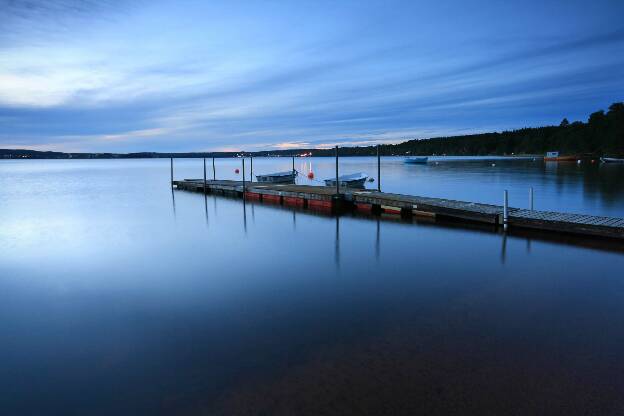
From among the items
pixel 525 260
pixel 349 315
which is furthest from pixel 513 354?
pixel 525 260

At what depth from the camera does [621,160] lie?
226 ft

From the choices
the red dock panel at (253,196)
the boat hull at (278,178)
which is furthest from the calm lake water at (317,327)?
the boat hull at (278,178)

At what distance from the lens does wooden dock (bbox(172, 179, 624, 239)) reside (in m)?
13.7

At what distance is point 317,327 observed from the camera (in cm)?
725

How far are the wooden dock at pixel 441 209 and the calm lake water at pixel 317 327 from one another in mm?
858

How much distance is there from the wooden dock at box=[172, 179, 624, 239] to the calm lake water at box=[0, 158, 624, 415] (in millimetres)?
858

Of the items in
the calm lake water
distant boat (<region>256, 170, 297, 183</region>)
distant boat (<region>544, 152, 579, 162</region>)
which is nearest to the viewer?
the calm lake water

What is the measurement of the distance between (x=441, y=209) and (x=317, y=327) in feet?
38.9

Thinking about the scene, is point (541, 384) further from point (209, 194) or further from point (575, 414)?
point (209, 194)

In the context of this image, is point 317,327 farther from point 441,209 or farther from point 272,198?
point 272,198

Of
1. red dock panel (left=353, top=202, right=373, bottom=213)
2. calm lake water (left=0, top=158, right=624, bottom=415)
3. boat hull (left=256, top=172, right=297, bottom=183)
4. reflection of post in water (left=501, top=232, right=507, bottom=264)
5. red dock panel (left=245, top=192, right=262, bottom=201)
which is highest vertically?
boat hull (left=256, top=172, right=297, bottom=183)

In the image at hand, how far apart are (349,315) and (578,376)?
3.69 m

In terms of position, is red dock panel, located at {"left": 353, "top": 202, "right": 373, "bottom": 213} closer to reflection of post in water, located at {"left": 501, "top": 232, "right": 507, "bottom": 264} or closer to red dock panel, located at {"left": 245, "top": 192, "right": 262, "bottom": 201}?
reflection of post in water, located at {"left": 501, "top": 232, "right": 507, "bottom": 264}

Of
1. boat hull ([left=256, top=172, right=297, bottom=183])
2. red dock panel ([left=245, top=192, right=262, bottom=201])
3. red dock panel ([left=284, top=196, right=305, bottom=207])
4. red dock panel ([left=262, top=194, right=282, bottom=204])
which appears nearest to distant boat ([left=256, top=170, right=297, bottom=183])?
boat hull ([left=256, top=172, right=297, bottom=183])
